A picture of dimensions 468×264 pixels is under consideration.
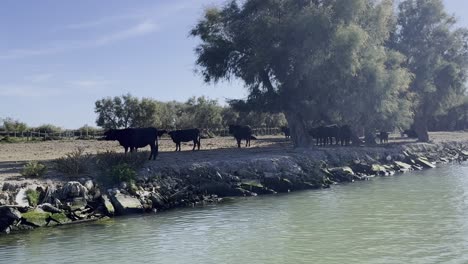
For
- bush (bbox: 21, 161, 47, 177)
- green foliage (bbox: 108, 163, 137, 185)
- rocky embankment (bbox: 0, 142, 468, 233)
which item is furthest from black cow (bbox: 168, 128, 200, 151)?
bush (bbox: 21, 161, 47, 177)

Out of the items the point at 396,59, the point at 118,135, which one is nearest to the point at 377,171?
the point at 396,59

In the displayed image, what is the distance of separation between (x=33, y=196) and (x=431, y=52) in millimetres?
38573

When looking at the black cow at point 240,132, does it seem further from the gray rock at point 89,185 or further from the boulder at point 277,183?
the gray rock at point 89,185

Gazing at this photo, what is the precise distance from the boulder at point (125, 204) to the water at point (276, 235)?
2.11ft

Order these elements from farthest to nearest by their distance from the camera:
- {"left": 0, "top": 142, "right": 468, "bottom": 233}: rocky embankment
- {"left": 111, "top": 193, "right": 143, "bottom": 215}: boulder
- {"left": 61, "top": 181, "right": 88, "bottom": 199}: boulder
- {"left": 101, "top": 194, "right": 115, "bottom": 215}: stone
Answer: {"left": 111, "top": 193, "right": 143, "bottom": 215}: boulder < {"left": 61, "top": 181, "right": 88, "bottom": 199}: boulder < {"left": 101, "top": 194, "right": 115, "bottom": 215}: stone < {"left": 0, "top": 142, "right": 468, "bottom": 233}: rocky embankment

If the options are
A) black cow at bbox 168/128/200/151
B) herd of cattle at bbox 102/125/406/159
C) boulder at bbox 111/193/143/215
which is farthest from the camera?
black cow at bbox 168/128/200/151

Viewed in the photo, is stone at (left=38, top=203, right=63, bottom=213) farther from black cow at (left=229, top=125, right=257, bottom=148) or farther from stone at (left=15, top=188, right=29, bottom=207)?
black cow at (left=229, top=125, right=257, bottom=148)

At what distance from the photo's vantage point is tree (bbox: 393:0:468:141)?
152 feet

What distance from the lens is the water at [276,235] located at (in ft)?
41.2

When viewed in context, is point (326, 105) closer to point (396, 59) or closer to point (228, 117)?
point (396, 59)

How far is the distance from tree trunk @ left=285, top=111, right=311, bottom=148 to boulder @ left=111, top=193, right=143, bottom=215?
18241 mm

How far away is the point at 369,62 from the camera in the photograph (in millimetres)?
35219

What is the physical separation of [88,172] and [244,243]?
404 inches

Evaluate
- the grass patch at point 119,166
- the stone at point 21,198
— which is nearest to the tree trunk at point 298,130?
the grass patch at point 119,166
